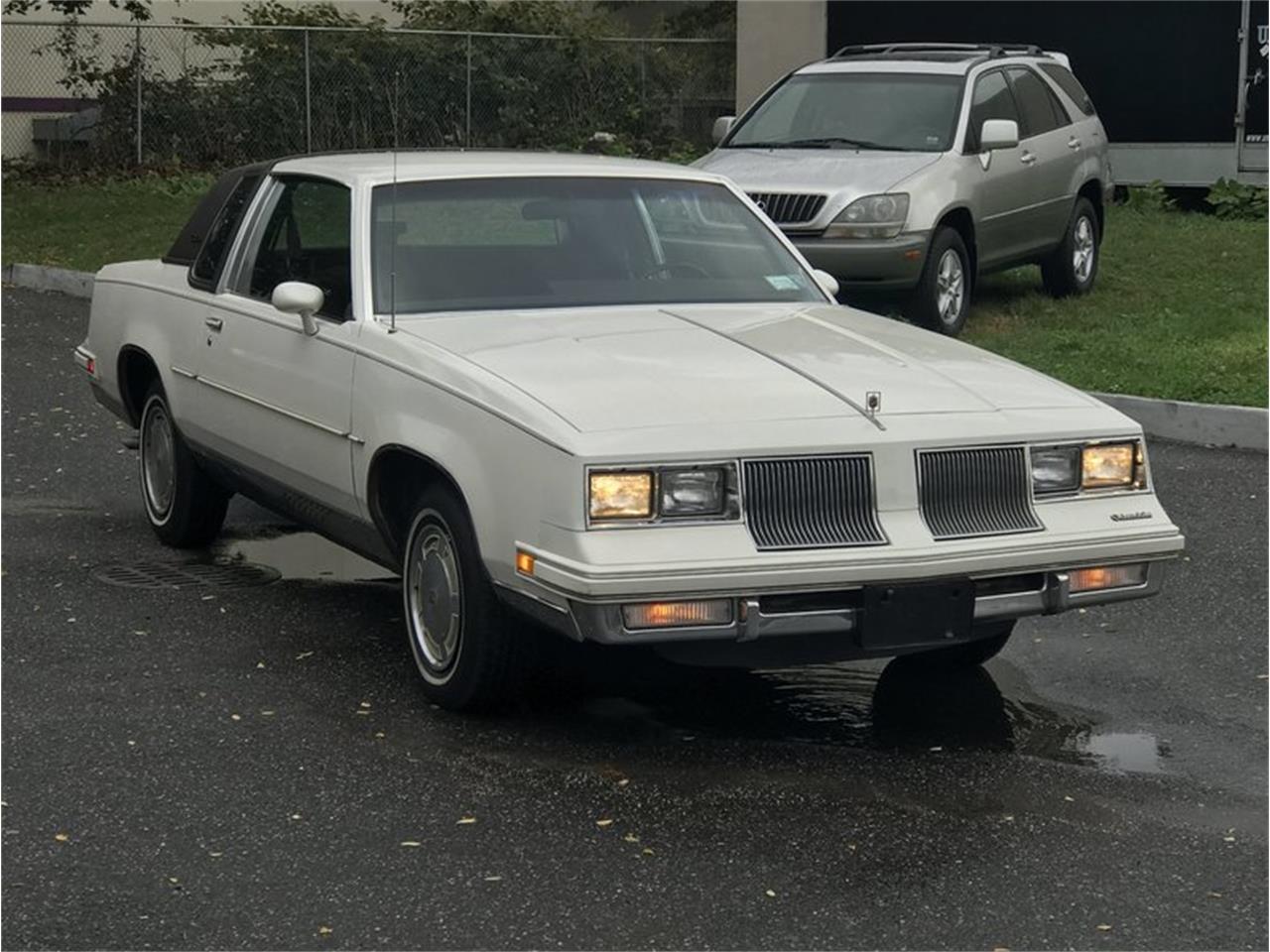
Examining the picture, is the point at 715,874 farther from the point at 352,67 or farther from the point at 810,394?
the point at 352,67

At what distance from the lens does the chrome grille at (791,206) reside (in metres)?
13.2

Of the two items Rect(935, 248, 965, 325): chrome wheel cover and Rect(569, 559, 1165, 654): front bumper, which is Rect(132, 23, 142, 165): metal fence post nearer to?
Rect(935, 248, 965, 325): chrome wheel cover

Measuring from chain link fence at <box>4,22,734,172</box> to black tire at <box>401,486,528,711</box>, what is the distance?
61.1 ft

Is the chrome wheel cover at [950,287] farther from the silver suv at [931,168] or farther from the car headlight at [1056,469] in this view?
the car headlight at [1056,469]

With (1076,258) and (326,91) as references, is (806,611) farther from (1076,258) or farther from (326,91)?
(326,91)

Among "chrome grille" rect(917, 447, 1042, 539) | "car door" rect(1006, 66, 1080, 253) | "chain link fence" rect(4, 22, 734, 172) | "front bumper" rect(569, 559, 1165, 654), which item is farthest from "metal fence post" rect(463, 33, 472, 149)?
"front bumper" rect(569, 559, 1165, 654)

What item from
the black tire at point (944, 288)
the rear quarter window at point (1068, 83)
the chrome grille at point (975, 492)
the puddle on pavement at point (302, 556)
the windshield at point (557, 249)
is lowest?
the puddle on pavement at point (302, 556)

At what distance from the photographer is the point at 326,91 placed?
82.6 feet

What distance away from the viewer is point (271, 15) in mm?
25672

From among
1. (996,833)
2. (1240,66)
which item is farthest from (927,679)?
(1240,66)

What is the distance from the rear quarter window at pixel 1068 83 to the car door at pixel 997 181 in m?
0.99

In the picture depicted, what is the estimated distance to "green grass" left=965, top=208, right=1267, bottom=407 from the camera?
1238 centimetres

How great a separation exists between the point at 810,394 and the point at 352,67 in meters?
20.0

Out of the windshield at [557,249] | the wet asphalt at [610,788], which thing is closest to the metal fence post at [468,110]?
the wet asphalt at [610,788]
